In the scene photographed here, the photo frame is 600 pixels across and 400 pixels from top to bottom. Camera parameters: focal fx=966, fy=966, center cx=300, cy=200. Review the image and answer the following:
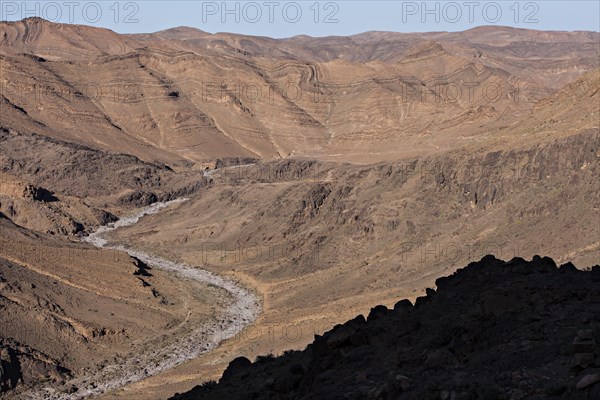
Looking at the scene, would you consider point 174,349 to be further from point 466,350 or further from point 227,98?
point 227,98

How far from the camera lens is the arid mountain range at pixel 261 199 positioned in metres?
42.3

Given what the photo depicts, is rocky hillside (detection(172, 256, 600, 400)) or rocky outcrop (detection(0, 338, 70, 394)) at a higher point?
rocky hillside (detection(172, 256, 600, 400))

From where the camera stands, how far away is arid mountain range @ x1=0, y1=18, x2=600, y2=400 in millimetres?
42312

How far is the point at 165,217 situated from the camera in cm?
7906

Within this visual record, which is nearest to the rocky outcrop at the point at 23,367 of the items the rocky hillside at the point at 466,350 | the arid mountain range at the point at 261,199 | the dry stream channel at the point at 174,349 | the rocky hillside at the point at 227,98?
the arid mountain range at the point at 261,199

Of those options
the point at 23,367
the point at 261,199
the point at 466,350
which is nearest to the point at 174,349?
the point at 23,367

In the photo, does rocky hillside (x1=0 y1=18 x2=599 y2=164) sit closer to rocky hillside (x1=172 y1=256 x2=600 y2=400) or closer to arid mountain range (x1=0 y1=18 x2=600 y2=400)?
arid mountain range (x1=0 y1=18 x2=600 y2=400)

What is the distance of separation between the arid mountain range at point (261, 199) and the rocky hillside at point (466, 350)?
14.7 metres

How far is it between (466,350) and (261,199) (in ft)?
186

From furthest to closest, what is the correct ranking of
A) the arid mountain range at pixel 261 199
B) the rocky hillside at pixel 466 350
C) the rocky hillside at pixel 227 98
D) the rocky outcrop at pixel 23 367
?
the rocky hillside at pixel 227 98, the arid mountain range at pixel 261 199, the rocky outcrop at pixel 23 367, the rocky hillside at pixel 466 350

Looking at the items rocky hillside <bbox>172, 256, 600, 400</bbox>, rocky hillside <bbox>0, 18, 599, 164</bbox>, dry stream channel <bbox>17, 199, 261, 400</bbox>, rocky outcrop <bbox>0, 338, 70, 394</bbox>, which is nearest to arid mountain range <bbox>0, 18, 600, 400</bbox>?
rocky outcrop <bbox>0, 338, 70, 394</bbox>

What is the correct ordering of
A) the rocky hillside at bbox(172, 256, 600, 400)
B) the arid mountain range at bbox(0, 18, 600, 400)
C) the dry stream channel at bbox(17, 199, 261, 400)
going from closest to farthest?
the rocky hillside at bbox(172, 256, 600, 400) < the dry stream channel at bbox(17, 199, 261, 400) < the arid mountain range at bbox(0, 18, 600, 400)

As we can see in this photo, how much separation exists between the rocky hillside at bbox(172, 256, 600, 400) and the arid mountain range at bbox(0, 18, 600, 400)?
48.3ft

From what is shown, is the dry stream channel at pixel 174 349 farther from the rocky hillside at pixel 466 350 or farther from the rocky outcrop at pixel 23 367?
the rocky hillside at pixel 466 350
